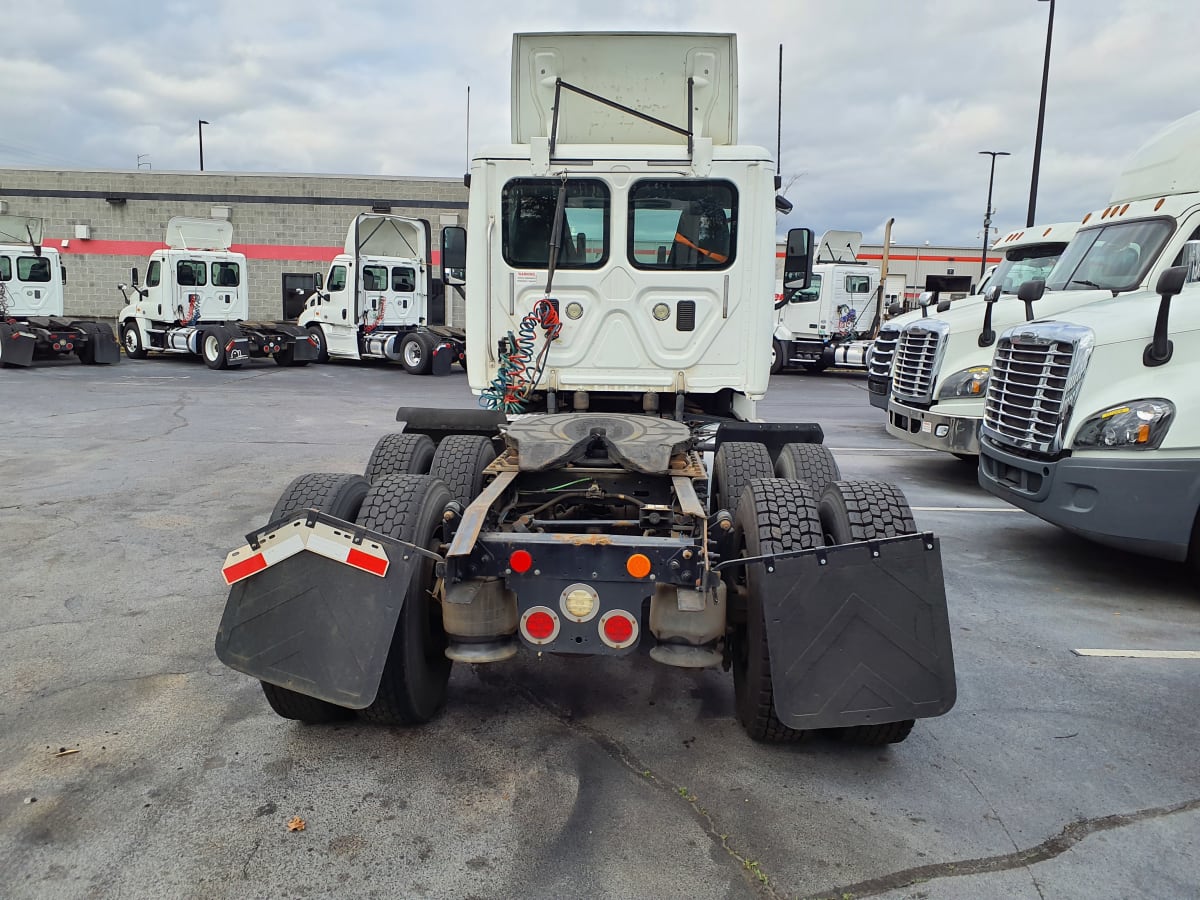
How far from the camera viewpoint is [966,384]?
9.05 meters

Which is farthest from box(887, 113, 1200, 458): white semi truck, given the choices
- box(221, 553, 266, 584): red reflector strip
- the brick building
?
the brick building

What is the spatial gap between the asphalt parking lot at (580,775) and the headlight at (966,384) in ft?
11.2

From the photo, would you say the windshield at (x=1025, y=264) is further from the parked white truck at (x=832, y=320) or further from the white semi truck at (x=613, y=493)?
the parked white truck at (x=832, y=320)

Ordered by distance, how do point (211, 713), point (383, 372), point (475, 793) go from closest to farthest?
point (475, 793) → point (211, 713) → point (383, 372)

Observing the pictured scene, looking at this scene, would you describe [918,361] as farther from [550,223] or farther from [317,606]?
[317,606]

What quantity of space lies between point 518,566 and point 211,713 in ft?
5.51

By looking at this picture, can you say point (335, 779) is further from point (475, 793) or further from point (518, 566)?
point (518, 566)

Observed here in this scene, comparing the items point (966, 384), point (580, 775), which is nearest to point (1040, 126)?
point (966, 384)

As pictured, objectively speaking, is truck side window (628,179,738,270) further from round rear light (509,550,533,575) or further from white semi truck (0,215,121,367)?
white semi truck (0,215,121,367)

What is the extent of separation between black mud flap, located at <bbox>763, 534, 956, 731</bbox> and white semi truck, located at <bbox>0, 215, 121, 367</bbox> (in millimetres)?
21812

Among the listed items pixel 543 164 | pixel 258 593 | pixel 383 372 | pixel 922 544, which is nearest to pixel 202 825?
pixel 258 593

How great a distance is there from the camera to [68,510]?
7.35 m

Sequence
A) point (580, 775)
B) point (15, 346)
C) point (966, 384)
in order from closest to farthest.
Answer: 1. point (580, 775)
2. point (966, 384)
3. point (15, 346)

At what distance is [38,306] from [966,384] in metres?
21.6
